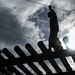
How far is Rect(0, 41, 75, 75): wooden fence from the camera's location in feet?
13.0

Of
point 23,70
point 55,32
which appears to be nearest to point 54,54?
point 23,70

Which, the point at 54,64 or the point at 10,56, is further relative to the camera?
the point at 10,56

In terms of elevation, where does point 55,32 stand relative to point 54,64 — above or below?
above

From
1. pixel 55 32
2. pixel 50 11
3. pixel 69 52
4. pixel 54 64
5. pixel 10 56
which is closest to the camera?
pixel 69 52

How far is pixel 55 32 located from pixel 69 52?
4.21m

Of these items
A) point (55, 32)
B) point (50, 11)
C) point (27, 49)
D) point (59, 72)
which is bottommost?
point (59, 72)

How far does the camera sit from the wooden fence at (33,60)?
3975 mm

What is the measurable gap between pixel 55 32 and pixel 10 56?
3.85 meters

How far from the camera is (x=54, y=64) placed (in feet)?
13.5

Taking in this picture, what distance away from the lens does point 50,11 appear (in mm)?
8789

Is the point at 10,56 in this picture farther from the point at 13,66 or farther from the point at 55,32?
the point at 55,32

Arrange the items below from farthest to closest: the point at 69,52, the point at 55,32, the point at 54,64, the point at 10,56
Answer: the point at 55,32
the point at 10,56
the point at 54,64
the point at 69,52

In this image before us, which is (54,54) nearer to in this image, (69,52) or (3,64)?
(69,52)

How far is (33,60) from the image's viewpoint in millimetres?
4250
